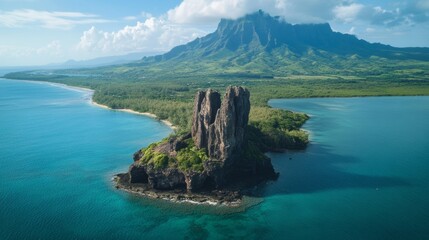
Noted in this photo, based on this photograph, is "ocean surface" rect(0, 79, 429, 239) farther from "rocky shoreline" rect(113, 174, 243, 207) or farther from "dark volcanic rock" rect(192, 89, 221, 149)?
"dark volcanic rock" rect(192, 89, 221, 149)

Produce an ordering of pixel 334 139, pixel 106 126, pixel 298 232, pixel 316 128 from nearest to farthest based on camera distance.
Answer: pixel 298 232
pixel 334 139
pixel 316 128
pixel 106 126

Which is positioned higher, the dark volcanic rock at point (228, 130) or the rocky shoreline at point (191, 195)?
the dark volcanic rock at point (228, 130)

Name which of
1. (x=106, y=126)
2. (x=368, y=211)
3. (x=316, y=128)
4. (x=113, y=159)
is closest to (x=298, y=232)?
(x=368, y=211)

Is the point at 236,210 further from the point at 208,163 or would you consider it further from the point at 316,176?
the point at 316,176

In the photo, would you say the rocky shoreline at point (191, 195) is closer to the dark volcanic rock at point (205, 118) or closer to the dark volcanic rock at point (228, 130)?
the dark volcanic rock at point (228, 130)

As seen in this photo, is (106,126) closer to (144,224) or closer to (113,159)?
(113,159)

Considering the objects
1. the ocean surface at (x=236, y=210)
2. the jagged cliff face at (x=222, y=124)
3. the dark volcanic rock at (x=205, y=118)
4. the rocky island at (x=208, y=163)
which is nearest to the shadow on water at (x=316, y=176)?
the ocean surface at (x=236, y=210)
